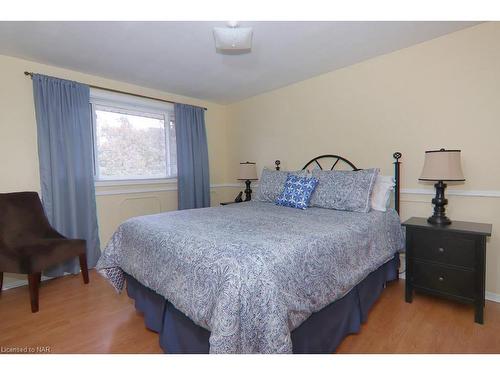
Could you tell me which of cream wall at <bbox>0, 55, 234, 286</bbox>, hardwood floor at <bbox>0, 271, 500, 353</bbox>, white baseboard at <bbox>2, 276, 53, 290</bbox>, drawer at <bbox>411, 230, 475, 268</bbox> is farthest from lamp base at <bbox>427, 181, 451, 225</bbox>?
white baseboard at <bbox>2, 276, 53, 290</bbox>

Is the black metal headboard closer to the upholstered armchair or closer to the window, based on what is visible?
the window

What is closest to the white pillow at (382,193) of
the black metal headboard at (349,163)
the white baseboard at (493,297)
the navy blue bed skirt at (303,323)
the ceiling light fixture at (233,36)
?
the black metal headboard at (349,163)

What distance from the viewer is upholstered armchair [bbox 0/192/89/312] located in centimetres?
212

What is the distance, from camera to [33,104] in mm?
2691

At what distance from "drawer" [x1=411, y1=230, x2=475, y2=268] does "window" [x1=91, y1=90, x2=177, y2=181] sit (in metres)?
3.12

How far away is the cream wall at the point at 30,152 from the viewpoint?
255cm

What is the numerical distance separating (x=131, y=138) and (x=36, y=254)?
1.78 meters

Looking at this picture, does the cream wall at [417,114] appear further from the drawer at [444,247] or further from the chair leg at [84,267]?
the chair leg at [84,267]

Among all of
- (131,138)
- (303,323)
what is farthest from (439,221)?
(131,138)

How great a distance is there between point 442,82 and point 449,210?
3.69 feet

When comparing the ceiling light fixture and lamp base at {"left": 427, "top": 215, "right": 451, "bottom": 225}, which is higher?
the ceiling light fixture
